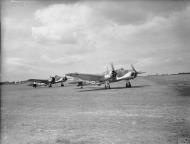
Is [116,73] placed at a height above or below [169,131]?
above

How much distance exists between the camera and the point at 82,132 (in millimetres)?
6980

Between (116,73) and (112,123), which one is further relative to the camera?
(116,73)

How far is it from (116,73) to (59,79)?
25.2 metres

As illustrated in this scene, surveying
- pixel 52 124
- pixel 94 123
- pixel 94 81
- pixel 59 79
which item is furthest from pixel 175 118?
pixel 59 79

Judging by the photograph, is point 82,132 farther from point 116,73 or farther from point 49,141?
point 116,73

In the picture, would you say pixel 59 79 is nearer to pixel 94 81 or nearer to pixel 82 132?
pixel 94 81

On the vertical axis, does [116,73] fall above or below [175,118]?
above


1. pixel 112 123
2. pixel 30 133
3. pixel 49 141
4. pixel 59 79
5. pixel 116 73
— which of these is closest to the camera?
pixel 49 141

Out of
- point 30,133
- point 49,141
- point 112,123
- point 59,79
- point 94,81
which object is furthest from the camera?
point 59,79

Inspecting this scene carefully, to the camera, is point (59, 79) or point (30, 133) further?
point (59, 79)

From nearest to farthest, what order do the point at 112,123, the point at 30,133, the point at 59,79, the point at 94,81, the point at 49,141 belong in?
the point at 49,141 → the point at 30,133 → the point at 112,123 → the point at 94,81 → the point at 59,79

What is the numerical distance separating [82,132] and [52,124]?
80.0 inches

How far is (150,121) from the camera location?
27.0 ft

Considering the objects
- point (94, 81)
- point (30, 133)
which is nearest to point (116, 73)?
point (94, 81)
